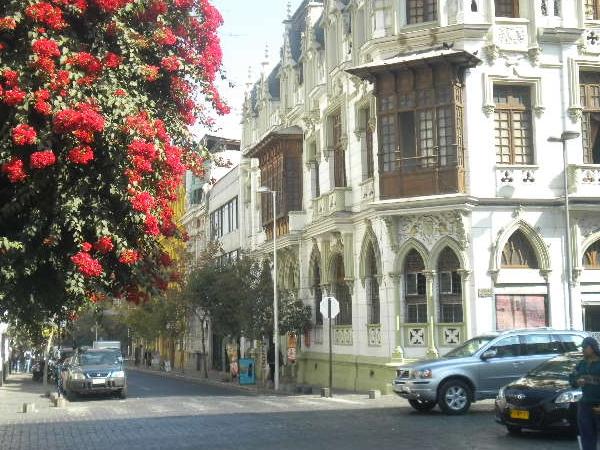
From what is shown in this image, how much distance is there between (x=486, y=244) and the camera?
92.4ft

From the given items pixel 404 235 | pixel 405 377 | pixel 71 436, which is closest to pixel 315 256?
pixel 404 235

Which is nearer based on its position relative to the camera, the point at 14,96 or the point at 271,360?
the point at 14,96

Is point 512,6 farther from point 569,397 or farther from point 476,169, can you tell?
point 569,397

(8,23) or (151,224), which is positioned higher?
(8,23)

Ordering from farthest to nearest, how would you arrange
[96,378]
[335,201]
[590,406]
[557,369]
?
[335,201] < [96,378] < [557,369] < [590,406]

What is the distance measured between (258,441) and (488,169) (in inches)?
625

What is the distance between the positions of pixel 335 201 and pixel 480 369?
14746 mm

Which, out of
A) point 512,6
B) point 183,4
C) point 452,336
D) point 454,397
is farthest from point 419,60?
point 183,4

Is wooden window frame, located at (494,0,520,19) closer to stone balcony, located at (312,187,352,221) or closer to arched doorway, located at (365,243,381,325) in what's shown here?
stone balcony, located at (312,187,352,221)

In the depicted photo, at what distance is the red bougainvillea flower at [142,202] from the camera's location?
1004 centimetres

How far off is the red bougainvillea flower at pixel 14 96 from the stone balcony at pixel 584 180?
73.1 ft

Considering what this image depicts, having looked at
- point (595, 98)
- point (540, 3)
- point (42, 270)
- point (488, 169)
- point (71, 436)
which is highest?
point (540, 3)

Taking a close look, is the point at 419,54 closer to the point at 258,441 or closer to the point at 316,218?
the point at 316,218

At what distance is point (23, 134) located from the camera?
9367 mm
